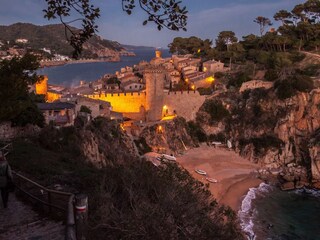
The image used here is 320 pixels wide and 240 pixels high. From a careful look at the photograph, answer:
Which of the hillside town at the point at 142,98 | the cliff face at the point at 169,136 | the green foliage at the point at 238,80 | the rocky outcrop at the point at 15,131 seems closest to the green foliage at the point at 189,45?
the hillside town at the point at 142,98

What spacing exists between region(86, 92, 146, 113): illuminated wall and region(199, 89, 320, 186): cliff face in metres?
7.01

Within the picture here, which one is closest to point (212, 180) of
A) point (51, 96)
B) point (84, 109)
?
point (84, 109)

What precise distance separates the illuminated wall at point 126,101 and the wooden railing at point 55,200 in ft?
78.6

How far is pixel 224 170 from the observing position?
3089 centimetres

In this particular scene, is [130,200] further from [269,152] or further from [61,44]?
[61,44]

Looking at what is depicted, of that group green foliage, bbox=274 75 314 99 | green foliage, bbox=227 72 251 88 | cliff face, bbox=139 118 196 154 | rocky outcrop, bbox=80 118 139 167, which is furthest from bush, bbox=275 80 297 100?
rocky outcrop, bbox=80 118 139 167

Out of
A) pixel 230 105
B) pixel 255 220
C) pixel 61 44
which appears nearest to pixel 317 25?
pixel 230 105

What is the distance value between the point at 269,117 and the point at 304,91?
14.1ft

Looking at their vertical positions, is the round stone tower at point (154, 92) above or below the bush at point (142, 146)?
above

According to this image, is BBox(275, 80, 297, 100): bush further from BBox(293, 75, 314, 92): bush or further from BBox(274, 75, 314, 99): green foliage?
BBox(293, 75, 314, 92): bush

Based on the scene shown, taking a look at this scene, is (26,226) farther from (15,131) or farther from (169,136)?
(169,136)

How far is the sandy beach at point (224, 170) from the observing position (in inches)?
1054

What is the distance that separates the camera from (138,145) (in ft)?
103

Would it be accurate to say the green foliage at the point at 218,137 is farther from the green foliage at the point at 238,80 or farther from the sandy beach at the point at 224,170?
the green foliage at the point at 238,80
